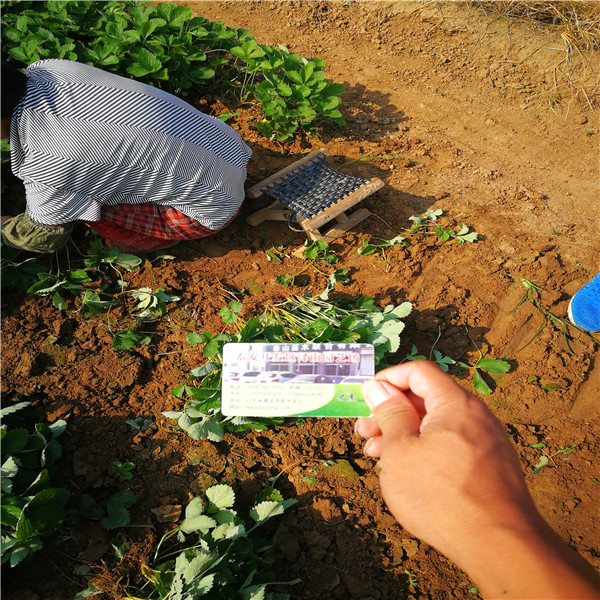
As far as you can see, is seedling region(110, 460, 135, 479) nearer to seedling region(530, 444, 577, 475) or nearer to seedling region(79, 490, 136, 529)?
seedling region(79, 490, 136, 529)

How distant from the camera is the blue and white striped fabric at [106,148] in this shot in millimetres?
2141

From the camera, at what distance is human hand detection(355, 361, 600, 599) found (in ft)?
3.70

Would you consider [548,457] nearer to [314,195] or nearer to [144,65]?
[314,195]

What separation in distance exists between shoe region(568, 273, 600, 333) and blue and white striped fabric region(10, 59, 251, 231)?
2.01 m

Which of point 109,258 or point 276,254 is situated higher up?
point 276,254

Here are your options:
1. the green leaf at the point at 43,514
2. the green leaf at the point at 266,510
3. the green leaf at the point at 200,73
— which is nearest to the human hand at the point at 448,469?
the green leaf at the point at 266,510

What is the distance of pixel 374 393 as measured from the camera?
1.50 m

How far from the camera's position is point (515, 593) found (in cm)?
111

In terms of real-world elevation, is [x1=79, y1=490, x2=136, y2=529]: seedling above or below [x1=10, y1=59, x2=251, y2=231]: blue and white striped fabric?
below

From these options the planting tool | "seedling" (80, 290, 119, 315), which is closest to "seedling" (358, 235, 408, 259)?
the planting tool

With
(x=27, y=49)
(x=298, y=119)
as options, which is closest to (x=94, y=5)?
(x=27, y=49)

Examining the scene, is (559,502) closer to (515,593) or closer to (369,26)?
(515,593)

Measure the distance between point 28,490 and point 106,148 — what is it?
151 centimetres

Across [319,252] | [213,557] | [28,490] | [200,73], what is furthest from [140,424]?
[200,73]
